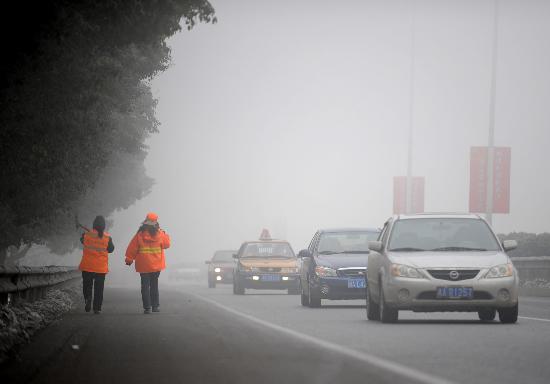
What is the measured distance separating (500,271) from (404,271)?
4.55 ft

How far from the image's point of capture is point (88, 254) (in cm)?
2406

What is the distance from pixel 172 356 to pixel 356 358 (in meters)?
1.87

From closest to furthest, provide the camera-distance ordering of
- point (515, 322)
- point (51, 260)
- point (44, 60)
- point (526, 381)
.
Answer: point (526, 381), point (515, 322), point (44, 60), point (51, 260)

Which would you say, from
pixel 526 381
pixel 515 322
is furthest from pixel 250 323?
pixel 526 381

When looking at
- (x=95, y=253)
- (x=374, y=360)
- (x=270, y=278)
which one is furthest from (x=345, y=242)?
(x=374, y=360)

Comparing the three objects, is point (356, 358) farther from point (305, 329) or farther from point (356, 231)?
point (356, 231)

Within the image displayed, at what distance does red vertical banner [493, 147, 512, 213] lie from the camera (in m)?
46.9

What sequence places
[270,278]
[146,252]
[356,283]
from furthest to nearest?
[270,278] < [356,283] < [146,252]

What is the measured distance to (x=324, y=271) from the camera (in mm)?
26141

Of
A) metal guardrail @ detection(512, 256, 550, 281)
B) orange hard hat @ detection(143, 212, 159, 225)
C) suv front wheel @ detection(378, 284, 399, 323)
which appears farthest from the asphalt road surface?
metal guardrail @ detection(512, 256, 550, 281)

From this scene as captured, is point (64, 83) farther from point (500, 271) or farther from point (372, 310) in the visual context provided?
point (500, 271)

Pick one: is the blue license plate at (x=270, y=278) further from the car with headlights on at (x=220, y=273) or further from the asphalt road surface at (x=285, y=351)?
A: the asphalt road surface at (x=285, y=351)

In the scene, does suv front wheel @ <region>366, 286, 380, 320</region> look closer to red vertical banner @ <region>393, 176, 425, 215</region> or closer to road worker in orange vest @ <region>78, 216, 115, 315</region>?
road worker in orange vest @ <region>78, 216, 115, 315</region>

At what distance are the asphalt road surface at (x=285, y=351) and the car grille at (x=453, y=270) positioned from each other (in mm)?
676
